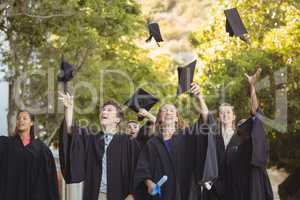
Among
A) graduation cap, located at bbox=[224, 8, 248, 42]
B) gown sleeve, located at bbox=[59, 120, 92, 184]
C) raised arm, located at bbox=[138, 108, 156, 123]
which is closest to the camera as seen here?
gown sleeve, located at bbox=[59, 120, 92, 184]

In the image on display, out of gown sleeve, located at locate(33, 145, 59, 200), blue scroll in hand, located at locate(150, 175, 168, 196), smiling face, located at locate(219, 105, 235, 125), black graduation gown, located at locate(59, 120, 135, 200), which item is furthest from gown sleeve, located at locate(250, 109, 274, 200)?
gown sleeve, located at locate(33, 145, 59, 200)

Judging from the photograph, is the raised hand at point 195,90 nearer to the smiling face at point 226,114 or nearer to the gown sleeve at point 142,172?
the gown sleeve at point 142,172

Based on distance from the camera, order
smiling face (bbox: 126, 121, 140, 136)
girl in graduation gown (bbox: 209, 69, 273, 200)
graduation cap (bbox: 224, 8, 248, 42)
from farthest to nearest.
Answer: graduation cap (bbox: 224, 8, 248, 42), smiling face (bbox: 126, 121, 140, 136), girl in graduation gown (bbox: 209, 69, 273, 200)

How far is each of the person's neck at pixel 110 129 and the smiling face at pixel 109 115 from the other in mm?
36

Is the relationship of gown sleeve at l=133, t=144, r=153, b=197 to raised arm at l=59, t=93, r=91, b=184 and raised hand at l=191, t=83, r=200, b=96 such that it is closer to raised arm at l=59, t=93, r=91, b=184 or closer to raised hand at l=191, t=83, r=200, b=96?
raised arm at l=59, t=93, r=91, b=184

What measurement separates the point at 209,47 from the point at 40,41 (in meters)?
6.74

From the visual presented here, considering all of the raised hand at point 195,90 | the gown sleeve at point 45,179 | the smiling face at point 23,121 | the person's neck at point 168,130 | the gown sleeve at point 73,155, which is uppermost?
the raised hand at point 195,90

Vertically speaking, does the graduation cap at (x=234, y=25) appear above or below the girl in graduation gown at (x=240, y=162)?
above

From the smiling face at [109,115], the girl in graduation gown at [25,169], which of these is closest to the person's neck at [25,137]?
the girl in graduation gown at [25,169]

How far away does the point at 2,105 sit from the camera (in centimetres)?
3072

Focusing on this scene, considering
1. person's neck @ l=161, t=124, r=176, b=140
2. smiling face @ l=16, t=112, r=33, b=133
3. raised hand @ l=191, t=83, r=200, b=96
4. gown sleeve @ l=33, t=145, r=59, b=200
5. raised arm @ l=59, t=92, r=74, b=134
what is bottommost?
gown sleeve @ l=33, t=145, r=59, b=200

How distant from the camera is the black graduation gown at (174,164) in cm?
1008

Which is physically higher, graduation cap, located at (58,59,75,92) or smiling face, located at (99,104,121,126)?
graduation cap, located at (58,59,75,92)

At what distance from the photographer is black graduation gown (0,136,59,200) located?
38.3 ft
